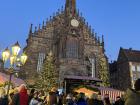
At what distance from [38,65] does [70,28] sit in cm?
969

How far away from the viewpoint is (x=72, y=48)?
47.5 meters

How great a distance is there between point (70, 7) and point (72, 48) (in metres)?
11.3

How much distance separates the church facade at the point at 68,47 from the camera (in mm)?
45750

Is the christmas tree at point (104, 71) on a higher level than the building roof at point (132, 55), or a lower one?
lower

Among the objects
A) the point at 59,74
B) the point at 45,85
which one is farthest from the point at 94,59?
the point at 45,85

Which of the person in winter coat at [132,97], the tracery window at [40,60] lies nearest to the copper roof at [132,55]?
the tracery window at [40,60]

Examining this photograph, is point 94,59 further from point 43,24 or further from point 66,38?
point 43,24

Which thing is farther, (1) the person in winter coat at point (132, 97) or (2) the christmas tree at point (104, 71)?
(2) the christmas tree at point (104, 71)

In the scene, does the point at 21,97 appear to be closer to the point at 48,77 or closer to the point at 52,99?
the point at 52,99

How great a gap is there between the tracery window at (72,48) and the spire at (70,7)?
301 inches

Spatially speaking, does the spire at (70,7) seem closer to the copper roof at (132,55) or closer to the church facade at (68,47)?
the church facade at (68,47)

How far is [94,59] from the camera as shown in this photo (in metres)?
51.3

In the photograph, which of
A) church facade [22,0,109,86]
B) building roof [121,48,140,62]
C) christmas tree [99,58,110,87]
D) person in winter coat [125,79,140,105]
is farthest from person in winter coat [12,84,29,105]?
building roof [121,48,140,62]

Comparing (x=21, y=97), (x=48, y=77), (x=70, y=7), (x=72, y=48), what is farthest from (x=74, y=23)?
(x=21, y=97)
